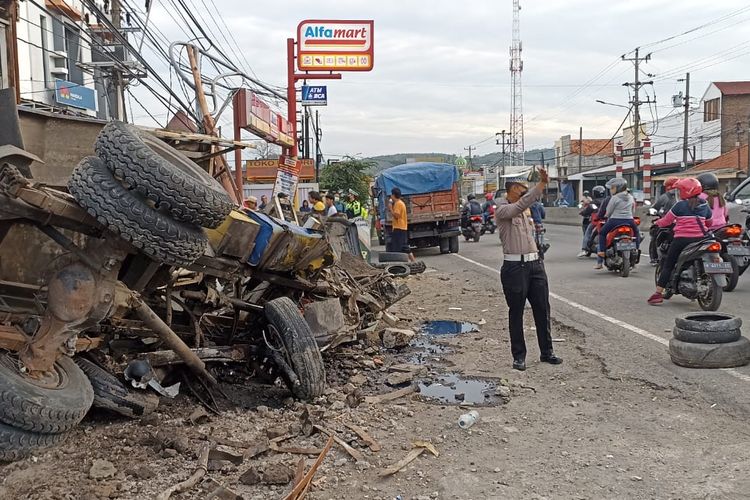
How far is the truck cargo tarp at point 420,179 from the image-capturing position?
21516 millimetres

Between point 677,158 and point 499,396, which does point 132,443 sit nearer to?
point 499,396

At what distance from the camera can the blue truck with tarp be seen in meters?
20.8

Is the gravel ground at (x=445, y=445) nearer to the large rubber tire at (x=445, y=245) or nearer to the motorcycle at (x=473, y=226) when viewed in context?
the large rubber tire at (x=445, y=245)

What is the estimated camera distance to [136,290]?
4820 millimetres

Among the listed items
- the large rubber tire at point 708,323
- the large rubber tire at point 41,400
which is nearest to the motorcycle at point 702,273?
the large rubber tire at point 708,323

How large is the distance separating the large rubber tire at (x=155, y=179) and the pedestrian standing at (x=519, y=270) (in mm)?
3208

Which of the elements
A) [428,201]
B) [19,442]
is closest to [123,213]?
[19,442]

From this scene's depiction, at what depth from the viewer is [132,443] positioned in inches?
178

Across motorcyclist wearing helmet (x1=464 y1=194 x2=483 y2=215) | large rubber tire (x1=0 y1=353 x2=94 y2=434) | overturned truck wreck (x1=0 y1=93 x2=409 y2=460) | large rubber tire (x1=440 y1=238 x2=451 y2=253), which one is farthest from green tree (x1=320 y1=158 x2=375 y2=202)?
large rubber tire (x1=0 y1=353 x2=94 y2=434)

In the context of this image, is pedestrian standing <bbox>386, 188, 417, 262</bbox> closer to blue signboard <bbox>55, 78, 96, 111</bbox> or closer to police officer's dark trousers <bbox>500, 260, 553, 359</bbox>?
police officer's dark trousers <bbox>500, 260, 553, 359</bbox>

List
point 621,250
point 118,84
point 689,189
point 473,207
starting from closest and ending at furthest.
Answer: point 689,189
point 621,250
point 118,84
point 473,207

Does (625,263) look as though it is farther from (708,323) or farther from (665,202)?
(708,323)

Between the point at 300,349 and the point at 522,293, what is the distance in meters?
2.21

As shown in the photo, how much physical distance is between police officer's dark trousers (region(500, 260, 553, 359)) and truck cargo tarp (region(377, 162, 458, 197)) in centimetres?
1479
